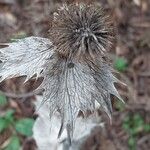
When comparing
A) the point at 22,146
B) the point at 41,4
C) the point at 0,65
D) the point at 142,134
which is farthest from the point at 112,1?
the point at 0,65

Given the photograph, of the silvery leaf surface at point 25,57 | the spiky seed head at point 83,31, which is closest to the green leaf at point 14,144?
the silvery leaf surface at point 25,57

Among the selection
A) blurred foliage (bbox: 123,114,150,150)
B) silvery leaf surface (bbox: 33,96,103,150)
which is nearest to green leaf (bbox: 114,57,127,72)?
blurred foliage (bbox: 123,114,150,150)

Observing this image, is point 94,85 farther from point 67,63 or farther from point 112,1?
point 112,1

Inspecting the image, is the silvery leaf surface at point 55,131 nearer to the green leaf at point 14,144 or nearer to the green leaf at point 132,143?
the green leaf at point 14,144

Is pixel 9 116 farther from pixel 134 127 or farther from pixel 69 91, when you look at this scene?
pixel 69 91

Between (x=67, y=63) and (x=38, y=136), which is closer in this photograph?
(x=67, y=63)

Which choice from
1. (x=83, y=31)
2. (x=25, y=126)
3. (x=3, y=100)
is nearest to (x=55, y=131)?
(x=25, y=126)

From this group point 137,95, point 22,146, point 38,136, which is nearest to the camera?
point 38,136

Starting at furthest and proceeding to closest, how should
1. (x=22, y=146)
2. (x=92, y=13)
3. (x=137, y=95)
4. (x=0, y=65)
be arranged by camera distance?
(x=137, y=95)
(x=22, y=146)
(x=0, y=65)
(x=92, y=13)
